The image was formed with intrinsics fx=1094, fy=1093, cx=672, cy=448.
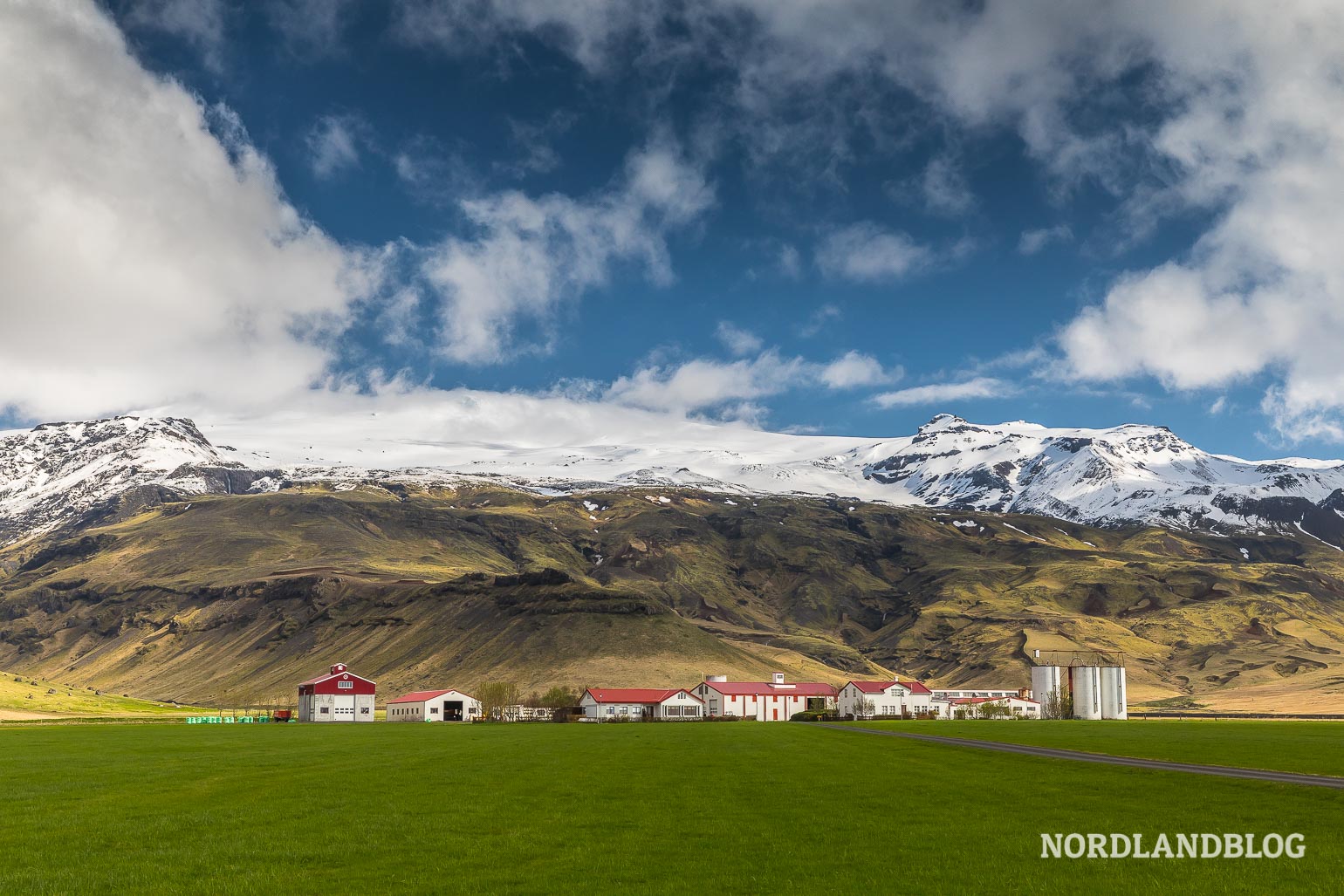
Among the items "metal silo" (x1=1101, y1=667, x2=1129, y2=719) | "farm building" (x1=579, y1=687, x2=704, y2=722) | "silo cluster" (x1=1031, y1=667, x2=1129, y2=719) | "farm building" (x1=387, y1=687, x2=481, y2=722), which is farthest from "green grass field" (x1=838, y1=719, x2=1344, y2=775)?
"farm building" (x1=387, y1=687, x2=481, y2=722)

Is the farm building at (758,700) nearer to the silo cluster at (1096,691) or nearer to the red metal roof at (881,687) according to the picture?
the red metal roof at (881,687)

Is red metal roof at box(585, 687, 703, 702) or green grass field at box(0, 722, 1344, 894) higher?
green grass field at box(0, 722, 1344, 894)

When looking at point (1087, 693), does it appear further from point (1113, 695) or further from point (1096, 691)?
point (1113, 695)

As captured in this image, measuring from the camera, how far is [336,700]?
570 ft

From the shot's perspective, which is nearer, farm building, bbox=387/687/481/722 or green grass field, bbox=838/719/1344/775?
green grass field, bbox=838/719/1344/775

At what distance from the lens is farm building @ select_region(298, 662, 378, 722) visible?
172375mm

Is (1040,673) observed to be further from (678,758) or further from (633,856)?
(633,856)

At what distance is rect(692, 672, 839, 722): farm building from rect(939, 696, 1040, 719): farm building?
71.7ft

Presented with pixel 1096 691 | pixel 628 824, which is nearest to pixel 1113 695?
pixel 1096 691

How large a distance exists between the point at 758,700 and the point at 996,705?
1485 inches

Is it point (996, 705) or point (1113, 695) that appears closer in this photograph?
point (996, 705)

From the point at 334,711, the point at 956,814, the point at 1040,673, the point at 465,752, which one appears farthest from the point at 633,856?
the point at 1040,673

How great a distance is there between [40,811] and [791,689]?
156556 mm

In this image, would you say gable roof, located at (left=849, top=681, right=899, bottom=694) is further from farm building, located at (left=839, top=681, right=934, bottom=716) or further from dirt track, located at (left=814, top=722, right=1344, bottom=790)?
dirt track, located at (left=814, top=722, right=1344, bottom=790)
